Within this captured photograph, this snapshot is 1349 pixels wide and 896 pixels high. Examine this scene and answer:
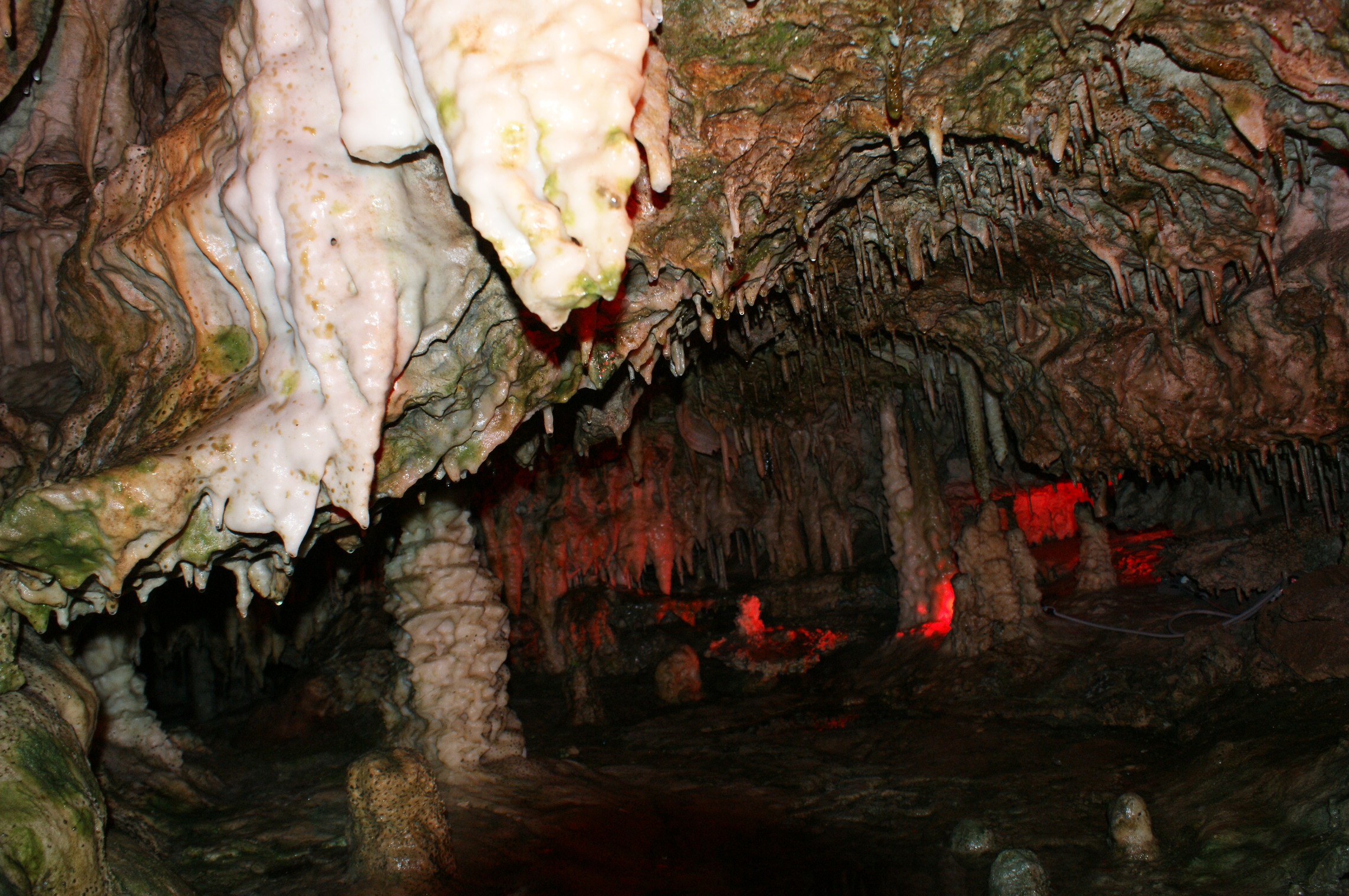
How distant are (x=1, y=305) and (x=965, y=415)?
1023 centimetres

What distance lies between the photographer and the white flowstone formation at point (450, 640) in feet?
23.6

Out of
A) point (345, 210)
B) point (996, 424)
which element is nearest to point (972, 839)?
point (345, 210)

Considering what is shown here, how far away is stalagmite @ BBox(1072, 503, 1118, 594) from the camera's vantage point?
12.4 metres

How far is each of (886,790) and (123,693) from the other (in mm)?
6664

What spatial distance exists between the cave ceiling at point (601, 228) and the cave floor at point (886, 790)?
8.19 feet

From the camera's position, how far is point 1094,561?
40.8ft

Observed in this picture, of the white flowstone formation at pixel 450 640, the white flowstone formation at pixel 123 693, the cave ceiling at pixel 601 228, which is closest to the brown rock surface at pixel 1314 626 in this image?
the cave ceiling at pixel 601 228

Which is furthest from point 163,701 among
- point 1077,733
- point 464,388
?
point 1077,733

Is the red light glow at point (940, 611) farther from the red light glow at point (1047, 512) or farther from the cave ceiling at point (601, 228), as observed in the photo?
the red light glow at point (1047, 512)

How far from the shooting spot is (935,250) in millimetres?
6840

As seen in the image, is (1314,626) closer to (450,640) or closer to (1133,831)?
(1133,831)

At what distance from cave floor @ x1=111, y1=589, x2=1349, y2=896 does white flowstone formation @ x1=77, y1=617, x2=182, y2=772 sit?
0.65 m

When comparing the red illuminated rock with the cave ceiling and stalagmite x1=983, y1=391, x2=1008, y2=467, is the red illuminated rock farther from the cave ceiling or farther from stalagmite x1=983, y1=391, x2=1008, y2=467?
the cave ceiling

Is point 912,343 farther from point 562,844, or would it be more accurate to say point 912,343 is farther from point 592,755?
point 562,844
